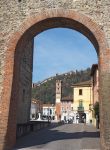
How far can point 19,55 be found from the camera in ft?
44.5

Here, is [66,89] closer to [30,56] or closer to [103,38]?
[30,56]

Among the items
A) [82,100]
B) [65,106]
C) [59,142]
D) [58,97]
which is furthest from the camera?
[58,97]

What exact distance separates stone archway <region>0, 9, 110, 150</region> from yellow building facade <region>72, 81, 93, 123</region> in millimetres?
48641

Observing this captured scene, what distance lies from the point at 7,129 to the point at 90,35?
5.21 metres

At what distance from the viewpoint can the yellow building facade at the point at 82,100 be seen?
204ft

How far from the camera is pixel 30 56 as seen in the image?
25516 mm

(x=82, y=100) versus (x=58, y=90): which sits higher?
(x=58, y=90)

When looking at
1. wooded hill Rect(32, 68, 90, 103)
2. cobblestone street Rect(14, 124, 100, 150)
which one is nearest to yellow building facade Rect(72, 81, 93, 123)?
cobblestone street Rect(14, 124, 100, 150)

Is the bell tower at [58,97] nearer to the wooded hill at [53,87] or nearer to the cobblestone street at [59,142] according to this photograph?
the wooded hill at [53,87]

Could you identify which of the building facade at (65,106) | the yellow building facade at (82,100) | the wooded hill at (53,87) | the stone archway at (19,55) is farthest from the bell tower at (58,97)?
the stone archway at (19,55)

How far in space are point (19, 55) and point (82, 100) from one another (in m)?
50.9

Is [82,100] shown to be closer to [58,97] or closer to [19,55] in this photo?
[58,97]

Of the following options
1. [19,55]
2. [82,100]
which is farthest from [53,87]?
[19,55]

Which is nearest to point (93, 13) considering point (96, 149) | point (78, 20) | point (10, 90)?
point (78, 20)
